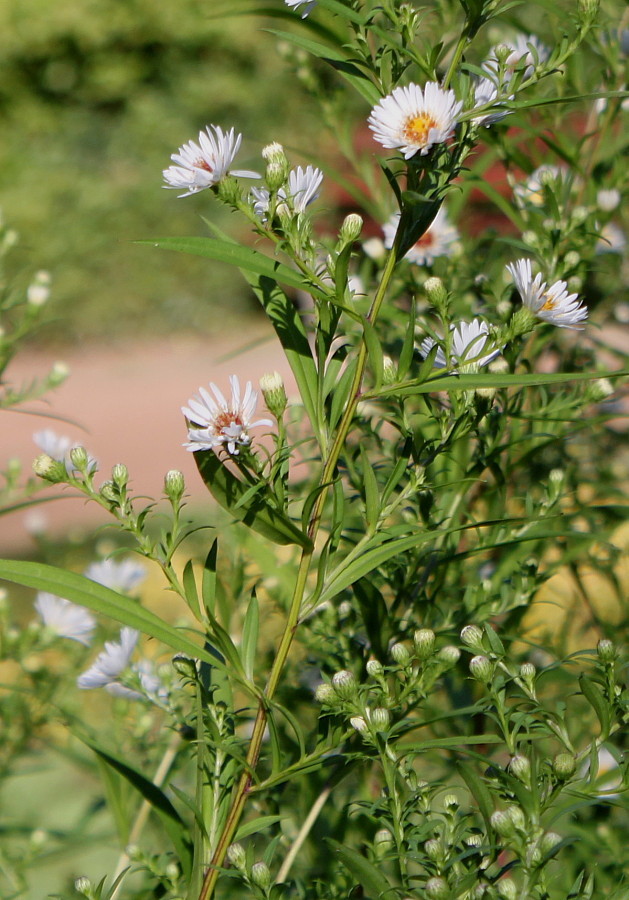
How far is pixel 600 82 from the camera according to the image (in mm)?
1113

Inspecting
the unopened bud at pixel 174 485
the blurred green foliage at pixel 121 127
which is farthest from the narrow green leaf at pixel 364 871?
the blurred green foliage at pixel 121 127

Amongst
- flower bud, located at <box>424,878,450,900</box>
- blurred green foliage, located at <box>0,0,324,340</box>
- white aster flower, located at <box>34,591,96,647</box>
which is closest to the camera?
flower bud, located at <box>424,878,450,900</box>

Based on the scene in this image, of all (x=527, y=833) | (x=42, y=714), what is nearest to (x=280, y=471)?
(x=527, y=833)

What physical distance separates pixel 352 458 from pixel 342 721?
0.19 m

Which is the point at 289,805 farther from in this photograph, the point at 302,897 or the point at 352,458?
the point at 352,458

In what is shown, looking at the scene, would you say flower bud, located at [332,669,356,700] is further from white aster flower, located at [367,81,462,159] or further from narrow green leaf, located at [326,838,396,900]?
white aster flower, located at [367,81,462,159]

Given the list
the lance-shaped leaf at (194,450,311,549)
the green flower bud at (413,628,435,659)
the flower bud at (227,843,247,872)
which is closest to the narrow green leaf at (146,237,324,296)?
the lance-shaped leaf at (194,450,311,549)

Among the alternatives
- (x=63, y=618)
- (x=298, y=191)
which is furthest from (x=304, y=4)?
(x=63, y=618)

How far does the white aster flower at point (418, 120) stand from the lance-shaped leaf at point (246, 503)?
0.67ft

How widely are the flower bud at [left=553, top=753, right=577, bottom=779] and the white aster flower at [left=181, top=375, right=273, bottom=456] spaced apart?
243 mm

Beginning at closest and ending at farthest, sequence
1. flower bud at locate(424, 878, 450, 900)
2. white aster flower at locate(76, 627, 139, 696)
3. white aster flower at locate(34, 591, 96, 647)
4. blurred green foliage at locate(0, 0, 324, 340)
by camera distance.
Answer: flower bud at locate(424, 878, 450, 900)
white aster flower at locate(76, 627, 139, 696)
white aster flower at locate(34, 591, 96, 647)
blurred green foliage at locate(0, 0, 324, 340)

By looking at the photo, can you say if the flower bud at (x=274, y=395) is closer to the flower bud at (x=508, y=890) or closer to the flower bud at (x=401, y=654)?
the flower bud at (x=401, y=654)

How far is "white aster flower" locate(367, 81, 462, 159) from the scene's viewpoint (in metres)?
0.57

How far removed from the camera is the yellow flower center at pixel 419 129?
574 mm
